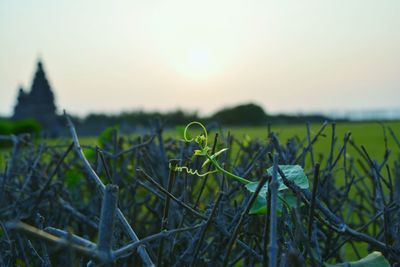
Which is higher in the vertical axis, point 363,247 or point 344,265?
point 344,265

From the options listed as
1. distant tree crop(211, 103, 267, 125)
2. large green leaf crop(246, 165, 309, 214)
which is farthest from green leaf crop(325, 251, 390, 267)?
distant tree crop(211, 103, 267, 125)

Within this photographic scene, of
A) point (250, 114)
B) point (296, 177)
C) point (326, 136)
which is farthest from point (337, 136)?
point (296, 177)

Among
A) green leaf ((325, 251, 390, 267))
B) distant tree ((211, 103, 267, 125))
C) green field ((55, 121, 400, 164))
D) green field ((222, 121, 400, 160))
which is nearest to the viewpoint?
green leaf ((325, 251, 390, 267))

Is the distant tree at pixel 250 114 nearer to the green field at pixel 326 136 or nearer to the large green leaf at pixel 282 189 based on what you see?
the green field at pixel 326 136

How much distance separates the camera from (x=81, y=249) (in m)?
0.57

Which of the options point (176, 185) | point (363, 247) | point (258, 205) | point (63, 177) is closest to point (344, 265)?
point (258, 205)

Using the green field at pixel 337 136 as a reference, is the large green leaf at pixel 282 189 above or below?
above

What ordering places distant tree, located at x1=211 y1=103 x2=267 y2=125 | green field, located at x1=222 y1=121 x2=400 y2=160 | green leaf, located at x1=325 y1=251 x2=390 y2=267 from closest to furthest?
green leaf, located at x1=325 y1=251 x2=390 y2=267 < distant tree, located at x1=211 y1=103 x2=267 y2=125 < green field, located at x1=222 y1=121 x2=400 y2=160

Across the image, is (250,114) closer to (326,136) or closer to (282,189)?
(326,136)

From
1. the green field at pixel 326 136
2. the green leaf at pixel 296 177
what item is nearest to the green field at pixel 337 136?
the green field at pixel 326 136

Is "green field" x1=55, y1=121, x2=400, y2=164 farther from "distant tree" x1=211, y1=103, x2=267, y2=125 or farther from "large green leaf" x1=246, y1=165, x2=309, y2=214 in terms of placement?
"large green leaf" x1=246, y1=165, x2=309, y2=214

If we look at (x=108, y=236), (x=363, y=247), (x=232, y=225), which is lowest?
(x=363, y=247)

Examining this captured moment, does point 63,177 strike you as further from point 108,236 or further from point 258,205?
point 108,236

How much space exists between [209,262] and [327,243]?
300 mm
